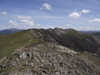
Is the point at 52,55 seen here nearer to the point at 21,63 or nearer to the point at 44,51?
the point at 44,51

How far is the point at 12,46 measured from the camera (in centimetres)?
8281

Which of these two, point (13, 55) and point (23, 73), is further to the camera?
point (13, 55)

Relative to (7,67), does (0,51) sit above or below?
above

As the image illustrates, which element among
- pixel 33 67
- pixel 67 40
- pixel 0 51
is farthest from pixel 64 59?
pixel 67 40

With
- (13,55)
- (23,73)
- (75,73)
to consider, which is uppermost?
(13,55)

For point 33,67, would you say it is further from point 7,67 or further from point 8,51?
point 8,51

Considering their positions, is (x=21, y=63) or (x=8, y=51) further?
(x=8, y=51)

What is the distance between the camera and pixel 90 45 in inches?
6319

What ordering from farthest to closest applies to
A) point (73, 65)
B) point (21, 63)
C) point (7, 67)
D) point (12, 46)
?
point (12, 46) → point (73, 65) → point (21, 63) → point (7, 67)

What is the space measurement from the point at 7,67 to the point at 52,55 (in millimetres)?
28024

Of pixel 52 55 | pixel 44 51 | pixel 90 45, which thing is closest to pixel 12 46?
pixel 44 51

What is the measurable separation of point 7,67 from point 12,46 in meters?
26.6

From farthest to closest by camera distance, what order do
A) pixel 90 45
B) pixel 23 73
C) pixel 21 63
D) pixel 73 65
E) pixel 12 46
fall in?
pixel 90 45
pixel 12 46
pixel 73 65
pixel 21 63
pixel 23 73

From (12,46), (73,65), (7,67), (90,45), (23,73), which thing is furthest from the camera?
(90,45)
